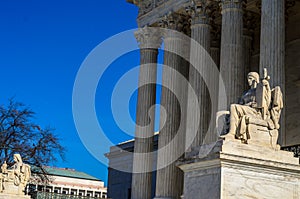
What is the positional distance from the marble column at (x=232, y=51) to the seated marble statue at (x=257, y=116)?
12238mm

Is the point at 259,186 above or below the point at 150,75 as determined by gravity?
below

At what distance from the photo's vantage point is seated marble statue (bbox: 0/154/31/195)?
3634 centimetres

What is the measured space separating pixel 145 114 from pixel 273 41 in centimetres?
1242

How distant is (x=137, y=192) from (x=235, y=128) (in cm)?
2064

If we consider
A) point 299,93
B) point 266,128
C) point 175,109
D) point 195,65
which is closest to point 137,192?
point 175,109

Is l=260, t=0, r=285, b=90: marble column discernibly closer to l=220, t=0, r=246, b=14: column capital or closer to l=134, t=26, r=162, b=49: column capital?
l=220, t=0, r=246, b=14: column capital

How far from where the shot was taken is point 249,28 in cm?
3650

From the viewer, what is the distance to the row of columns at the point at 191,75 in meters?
28.1

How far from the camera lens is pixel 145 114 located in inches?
1494

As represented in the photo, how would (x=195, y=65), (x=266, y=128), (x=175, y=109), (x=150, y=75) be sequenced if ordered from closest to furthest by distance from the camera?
(x=266, y=128)
(x=195, y=65)
(x=175, y=109)
(x=150, y=75)

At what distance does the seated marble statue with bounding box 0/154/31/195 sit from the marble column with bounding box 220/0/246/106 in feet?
45.2

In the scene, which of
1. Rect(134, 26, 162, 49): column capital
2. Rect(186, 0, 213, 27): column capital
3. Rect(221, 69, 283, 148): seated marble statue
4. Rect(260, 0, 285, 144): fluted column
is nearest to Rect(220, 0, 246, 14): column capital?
Rect(186, 0, 213, 27): column capital

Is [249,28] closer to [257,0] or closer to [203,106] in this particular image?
[257,0]

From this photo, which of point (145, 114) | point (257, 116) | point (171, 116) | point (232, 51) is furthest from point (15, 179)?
point (257, 116)
